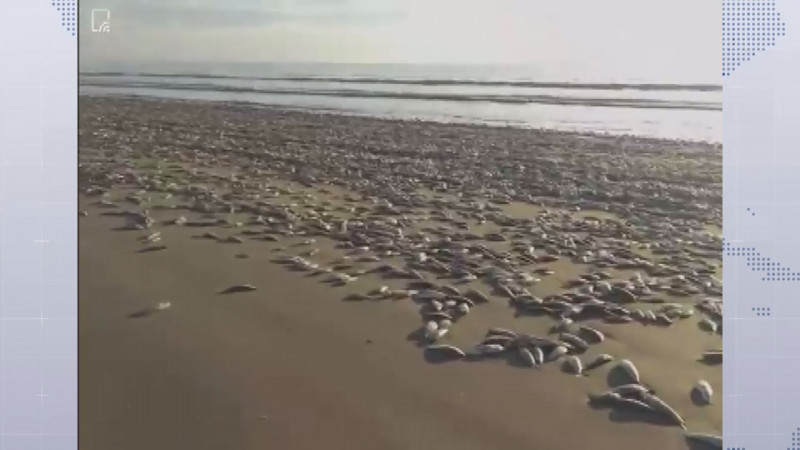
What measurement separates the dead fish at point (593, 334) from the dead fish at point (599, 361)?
0.18 feet

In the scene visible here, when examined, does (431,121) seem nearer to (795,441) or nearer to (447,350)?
Answer: (447,350)

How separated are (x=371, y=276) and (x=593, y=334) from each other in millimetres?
773

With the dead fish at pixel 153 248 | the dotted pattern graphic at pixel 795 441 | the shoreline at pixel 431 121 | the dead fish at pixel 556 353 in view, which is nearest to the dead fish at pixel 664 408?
the dead fish at pixel 556 353

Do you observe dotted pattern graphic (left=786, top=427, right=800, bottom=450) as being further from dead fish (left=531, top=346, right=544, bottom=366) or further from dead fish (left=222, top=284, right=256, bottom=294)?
dead fish (left=222, top=284, right=256, bottom=294)

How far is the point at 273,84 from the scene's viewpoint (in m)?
2.59

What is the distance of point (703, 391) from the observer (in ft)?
8.03

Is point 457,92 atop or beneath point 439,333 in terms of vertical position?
atop

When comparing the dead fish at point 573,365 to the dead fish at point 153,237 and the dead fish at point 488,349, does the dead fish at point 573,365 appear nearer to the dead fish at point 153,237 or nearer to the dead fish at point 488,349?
the dead fish at point 488,349

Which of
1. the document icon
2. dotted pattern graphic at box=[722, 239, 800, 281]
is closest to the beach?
dotted pattern graphic at box=[722, 239, 800, 281]

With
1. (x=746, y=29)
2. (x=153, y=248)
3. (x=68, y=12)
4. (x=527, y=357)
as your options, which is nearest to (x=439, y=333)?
(x=527, y=357)

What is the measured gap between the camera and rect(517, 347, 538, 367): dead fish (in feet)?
8.02

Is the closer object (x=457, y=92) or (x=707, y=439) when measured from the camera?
(x=707, y=439)

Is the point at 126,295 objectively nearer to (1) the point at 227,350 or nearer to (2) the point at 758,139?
(1) the point at 227,350

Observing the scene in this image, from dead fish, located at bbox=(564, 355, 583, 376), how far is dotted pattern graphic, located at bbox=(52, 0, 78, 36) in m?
1.95
